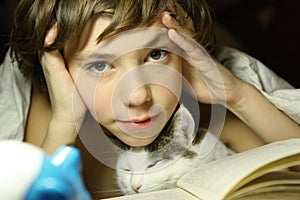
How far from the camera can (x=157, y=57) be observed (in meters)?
0.63

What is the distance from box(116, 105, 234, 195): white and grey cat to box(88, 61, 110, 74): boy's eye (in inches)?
4.9

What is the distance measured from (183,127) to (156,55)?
4.5 inches

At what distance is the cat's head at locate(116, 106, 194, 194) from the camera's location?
2.17 feet

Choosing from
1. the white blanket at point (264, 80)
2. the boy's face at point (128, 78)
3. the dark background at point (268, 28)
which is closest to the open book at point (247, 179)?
the boy's face at point (128, 78)

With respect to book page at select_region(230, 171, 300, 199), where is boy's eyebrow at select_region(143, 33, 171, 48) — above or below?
above

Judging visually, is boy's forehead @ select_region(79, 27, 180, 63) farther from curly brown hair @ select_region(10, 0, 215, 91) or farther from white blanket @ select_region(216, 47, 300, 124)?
white blanket @ select_region(216, 47, 300, 124)

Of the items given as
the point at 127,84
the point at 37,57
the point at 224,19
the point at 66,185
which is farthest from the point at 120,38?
the point at 224,19

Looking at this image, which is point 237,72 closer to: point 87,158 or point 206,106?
point 206,106

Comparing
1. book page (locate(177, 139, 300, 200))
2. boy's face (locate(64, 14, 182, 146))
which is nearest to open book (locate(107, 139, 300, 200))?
book page (locate(177, 139, 300, 200))

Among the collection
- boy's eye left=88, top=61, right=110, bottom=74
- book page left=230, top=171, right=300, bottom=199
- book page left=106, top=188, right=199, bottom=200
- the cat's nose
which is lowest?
the cat's nose

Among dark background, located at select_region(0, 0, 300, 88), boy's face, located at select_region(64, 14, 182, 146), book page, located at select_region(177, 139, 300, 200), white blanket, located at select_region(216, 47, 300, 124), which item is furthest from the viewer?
dark background, located at select_region(0, 0, 300, 88)

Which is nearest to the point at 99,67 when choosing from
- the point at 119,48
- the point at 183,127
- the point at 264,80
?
the point at 119,48

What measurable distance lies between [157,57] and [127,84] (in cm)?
6

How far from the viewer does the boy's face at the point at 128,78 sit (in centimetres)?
59
